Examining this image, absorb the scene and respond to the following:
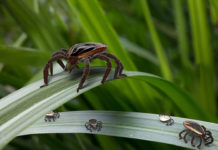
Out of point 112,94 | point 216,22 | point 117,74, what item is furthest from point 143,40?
point 117,74

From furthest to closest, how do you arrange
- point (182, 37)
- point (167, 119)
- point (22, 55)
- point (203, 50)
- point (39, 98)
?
1. point (182, 37)
2. point (203, 50)
3. point (22, 55)
4. point (167, 119)
5. point (39, 98)

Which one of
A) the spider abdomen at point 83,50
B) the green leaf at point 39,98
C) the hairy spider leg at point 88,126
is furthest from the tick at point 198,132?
the spider abdomen at point 83,50

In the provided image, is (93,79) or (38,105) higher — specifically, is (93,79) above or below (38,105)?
above

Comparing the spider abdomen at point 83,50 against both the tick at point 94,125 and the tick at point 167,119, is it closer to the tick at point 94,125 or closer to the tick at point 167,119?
the tick at point 94,125

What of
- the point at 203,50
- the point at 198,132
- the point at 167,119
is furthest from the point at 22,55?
the point at 203,50

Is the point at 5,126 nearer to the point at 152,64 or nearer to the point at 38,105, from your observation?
the point at 38,105

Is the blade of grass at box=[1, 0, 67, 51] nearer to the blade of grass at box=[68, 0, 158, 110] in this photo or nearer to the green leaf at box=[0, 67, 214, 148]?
the blade of grass at box=[68, 0, 158, 110]

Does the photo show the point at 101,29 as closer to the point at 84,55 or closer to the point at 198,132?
the point at 84,55
